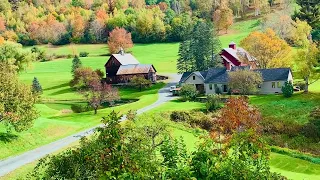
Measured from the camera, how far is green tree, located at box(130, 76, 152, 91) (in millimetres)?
69944

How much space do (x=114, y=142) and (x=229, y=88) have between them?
4853 centimetres

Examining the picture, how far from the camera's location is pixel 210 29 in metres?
71.6

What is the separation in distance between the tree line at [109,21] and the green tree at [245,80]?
53.7 meters

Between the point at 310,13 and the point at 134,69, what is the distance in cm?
4519

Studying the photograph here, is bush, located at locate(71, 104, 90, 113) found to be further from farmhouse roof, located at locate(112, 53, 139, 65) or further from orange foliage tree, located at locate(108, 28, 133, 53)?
orange foliage tree, located at locate(108, 28, 133, 53)

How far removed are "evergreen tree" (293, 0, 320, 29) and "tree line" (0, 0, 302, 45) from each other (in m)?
21.6

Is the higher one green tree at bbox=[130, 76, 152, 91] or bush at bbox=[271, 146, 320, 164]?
green tree at bbox=[130, 76, 152, 91]

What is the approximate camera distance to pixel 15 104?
31484mm

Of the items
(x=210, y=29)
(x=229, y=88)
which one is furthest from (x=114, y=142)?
(x=210, y=29)

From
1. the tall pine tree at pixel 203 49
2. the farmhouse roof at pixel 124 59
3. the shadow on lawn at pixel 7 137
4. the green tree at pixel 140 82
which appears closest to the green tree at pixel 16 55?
the farmhouse roof at pixel 124 59

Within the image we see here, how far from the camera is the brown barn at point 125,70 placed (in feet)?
246

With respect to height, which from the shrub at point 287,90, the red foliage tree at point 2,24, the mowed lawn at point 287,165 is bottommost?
the mowed lawn at point 287,165

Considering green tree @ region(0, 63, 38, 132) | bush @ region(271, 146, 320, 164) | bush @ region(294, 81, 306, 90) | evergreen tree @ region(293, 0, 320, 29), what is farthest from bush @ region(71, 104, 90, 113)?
evergreen tree @ region(293, 0, 320, 29)

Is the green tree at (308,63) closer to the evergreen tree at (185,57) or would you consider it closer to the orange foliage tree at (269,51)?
the orange foliage tree at (269,51)
